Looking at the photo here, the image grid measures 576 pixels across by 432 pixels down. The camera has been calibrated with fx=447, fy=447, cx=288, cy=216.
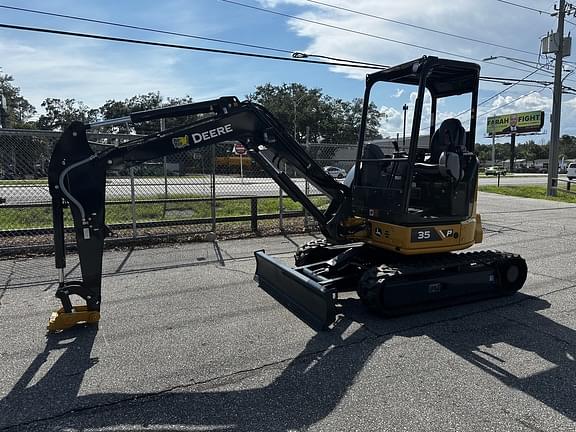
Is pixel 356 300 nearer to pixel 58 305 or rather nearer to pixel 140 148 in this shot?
pixel 140 148

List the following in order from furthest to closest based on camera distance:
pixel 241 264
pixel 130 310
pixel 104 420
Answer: pixel 241 264, pixel 130 310, pixel 104 420

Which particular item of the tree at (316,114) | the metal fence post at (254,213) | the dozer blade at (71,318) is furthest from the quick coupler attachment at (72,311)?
the tree at (316,114)

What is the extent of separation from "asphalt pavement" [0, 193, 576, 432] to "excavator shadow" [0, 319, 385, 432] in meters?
0.01

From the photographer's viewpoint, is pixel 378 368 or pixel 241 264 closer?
pixel 378 368

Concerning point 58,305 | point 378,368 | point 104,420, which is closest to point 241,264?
point 58,305

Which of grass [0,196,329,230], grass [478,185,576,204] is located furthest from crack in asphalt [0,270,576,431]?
grass [478,185,576,204]

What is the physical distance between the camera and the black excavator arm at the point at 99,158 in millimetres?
4504

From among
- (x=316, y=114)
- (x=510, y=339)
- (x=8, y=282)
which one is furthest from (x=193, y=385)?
(x=316, y=114)

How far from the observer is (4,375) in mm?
3848

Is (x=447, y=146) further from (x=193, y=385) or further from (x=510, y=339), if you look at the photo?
(x=193, y=385)

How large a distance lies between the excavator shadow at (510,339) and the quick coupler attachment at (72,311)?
2.90 m

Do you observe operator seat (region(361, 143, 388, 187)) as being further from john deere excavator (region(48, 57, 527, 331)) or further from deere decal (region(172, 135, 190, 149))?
deere decal (region(172, 135, 190, 149))

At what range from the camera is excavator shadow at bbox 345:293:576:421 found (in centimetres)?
375

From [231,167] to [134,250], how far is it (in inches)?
167
